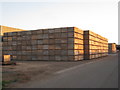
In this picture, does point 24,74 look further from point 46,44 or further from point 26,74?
point 46,44

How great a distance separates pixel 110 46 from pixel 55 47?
125 ft

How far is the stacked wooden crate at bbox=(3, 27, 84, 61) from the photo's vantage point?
46.6 feet

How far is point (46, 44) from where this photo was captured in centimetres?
1527

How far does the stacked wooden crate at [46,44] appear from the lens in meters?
14.2

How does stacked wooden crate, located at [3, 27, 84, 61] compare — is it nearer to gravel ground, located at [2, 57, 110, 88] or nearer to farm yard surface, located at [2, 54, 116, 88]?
farm yard surface, located at [2, 54, 116, 88]

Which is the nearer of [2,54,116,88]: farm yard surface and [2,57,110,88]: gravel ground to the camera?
[2,54,116,88]: farm yard surface

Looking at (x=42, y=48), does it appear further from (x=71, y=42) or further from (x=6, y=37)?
(x=6, y=37)

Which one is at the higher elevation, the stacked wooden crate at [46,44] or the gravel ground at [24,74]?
the stacked wooden crate at [46,44]

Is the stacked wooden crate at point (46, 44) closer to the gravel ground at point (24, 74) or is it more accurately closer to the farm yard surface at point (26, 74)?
the farm yard surface at point (26, 74)

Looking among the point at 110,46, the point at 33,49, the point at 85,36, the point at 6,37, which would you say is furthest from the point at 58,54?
the point at 110,46

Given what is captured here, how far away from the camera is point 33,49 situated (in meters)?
15.9

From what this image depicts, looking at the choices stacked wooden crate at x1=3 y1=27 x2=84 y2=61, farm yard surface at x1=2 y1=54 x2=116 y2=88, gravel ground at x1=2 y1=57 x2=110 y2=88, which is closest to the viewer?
farm yard surface at x1=2 y1=54 x2=116 y2=88

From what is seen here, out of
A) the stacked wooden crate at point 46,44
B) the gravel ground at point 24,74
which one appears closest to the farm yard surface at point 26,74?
the gravel ground at point 24,74

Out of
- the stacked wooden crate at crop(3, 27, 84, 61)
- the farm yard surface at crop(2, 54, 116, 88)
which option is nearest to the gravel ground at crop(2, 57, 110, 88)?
the farm yard surface at crop(2, 54, 116, 88)
